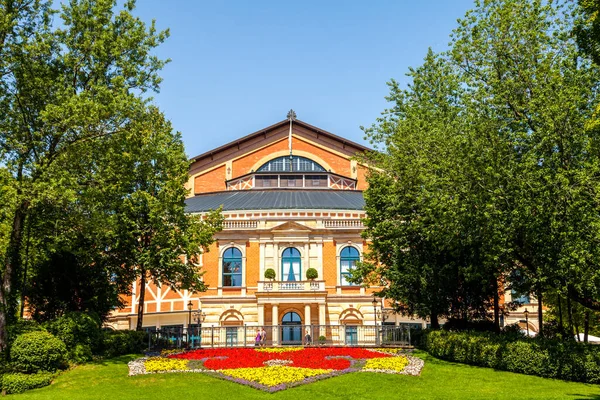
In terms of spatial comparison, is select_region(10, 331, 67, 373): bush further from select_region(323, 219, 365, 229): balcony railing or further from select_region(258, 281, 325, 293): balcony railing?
select_region(323, 219, 365, 229): balcony railing

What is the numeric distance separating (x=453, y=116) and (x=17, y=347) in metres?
21.7

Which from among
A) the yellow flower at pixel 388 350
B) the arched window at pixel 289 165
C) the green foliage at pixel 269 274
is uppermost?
the arched window at pixel 289 165

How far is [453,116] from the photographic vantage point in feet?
95.3

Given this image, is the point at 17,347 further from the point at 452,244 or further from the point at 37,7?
the point at 452,244

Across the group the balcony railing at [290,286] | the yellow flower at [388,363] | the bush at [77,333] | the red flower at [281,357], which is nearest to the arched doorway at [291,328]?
the balcony railing at [290,286]

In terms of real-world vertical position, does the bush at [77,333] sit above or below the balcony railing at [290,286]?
below

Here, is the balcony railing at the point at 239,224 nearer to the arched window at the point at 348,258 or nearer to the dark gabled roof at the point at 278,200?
the dark gabled roof at the point at 278,200

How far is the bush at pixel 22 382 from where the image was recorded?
19688 mm

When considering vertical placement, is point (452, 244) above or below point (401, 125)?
below

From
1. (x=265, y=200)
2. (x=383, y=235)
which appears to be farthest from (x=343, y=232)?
(x=383, y=235)

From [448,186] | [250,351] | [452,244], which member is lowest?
[250,351]

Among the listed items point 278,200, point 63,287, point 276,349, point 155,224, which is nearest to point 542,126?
point 276,349

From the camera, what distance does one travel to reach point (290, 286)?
1639 inches

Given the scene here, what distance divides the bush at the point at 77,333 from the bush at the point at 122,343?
3.02 ft
